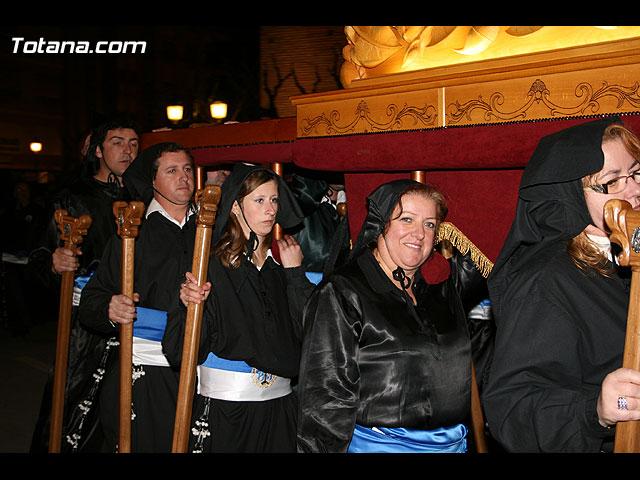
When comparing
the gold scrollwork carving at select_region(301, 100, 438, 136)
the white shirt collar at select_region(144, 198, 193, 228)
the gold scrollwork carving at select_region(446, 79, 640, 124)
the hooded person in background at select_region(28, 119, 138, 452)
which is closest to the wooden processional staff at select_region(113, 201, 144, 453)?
the white shirt collar at select_region(144, 198, 193, 228)

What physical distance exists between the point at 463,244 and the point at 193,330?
3.76ft

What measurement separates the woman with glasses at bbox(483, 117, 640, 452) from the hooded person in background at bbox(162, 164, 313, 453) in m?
1.28

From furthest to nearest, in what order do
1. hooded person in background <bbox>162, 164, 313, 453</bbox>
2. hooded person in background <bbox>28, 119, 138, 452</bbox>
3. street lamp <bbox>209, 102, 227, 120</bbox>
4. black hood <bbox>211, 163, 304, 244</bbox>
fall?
street lamp <bbox>209, 102, 227, 120</bbox> → hooded person in background <bbox>28, 119, 138, 452</bbox> → black hood <bbox>211, 163, 304, 244</bbox> → hooded person in background <bbox>162, 164, 313, 453</bbox>

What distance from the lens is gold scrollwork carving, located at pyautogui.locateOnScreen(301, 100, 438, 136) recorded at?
2240 millimetres

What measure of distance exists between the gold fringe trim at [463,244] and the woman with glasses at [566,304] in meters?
0.65

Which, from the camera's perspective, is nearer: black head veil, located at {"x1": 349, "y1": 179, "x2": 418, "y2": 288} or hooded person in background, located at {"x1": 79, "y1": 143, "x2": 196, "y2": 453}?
black head veil, located at {"x1": 349, "y1": 179, "x2": 418, "y2": 288}

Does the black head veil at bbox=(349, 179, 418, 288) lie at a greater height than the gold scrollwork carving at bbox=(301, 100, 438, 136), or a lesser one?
lesser

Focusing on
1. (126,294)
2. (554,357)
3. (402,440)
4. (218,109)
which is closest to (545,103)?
(554,357)

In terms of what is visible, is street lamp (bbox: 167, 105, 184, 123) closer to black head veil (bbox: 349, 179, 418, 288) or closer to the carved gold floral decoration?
the carved gold floral decoration

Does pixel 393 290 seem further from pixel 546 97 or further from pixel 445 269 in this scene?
pixel 546 97
